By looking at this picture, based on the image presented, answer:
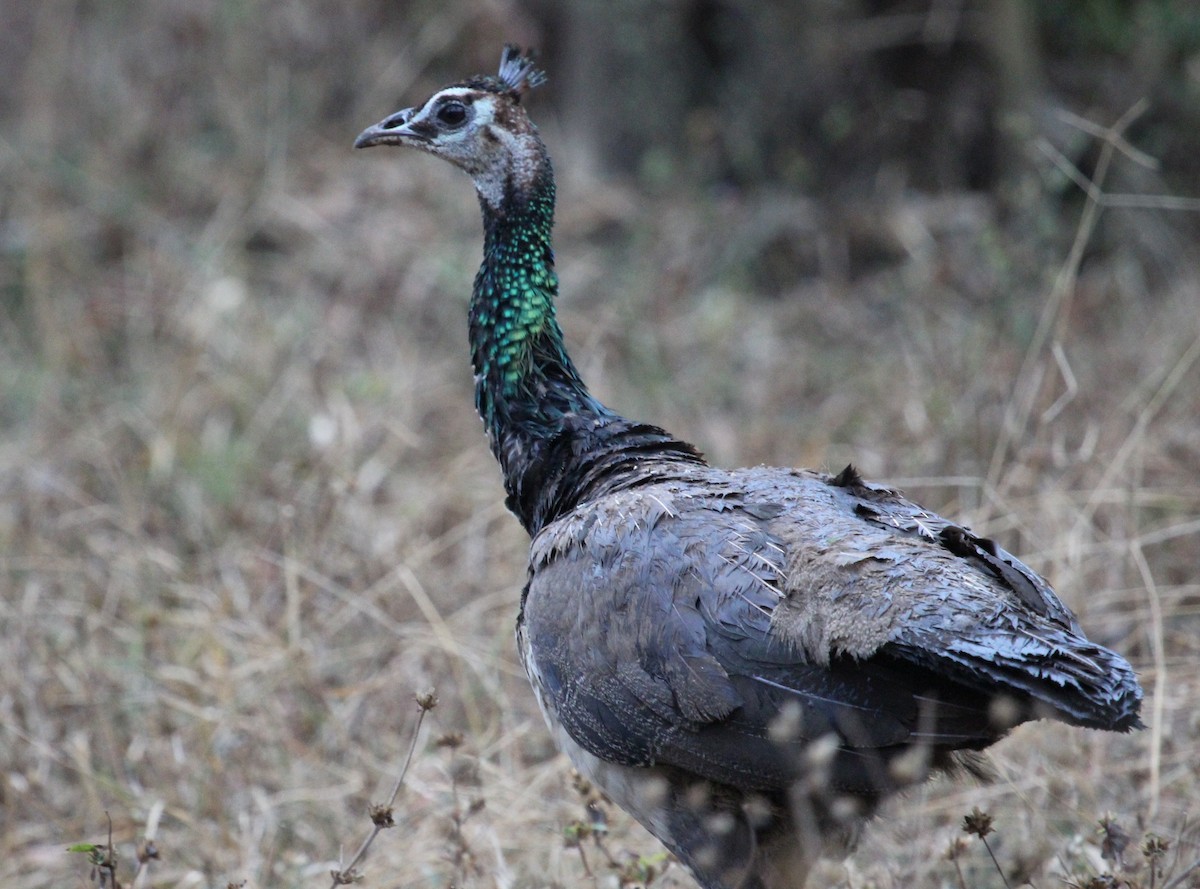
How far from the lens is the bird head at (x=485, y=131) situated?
4527 mm

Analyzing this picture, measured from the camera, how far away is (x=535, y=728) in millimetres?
5195

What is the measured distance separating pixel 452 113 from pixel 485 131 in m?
0.15

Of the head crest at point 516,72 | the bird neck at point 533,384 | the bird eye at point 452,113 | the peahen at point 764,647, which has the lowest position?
the peahen at point 764,647

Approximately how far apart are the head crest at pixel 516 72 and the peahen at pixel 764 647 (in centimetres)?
122

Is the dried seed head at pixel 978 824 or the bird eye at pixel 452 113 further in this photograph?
the bird eye at pixel 452 113

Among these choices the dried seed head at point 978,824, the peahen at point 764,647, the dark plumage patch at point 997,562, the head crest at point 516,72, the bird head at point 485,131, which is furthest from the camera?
the head crest at point 516,72

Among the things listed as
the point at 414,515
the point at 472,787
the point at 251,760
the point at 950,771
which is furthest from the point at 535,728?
the point at 950,771

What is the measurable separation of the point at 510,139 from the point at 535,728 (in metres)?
2.17

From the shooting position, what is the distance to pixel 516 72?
467 cm

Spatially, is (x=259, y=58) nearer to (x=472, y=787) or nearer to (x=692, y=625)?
(x=472, y=787)

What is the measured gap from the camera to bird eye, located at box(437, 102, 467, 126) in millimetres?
4609

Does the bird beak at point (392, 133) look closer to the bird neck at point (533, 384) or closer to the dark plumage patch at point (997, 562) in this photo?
the bird neck at point (533, 384)

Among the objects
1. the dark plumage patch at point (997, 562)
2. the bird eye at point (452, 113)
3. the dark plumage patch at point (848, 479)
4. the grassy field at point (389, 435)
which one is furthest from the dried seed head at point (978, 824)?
the bird eye at point (452, 113)

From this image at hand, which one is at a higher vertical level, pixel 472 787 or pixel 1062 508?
pixel 1062 508
